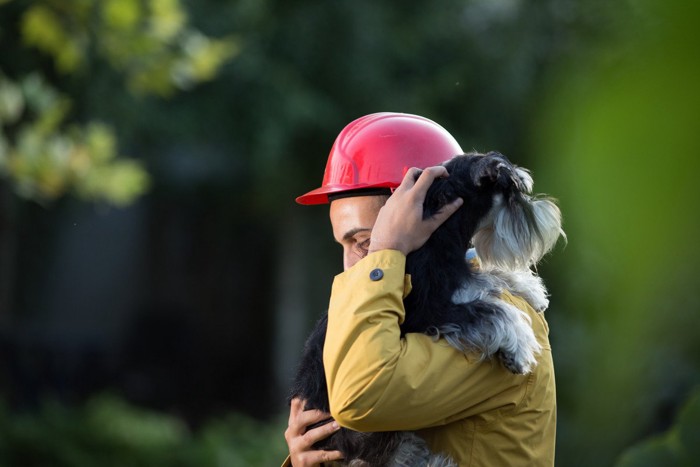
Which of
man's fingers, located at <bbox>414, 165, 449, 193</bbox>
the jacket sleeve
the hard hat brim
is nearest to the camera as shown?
the jacket sleeve

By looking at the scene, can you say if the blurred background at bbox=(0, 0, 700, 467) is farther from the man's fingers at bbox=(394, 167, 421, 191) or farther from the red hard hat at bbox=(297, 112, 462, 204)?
the red hard hat at bbox=(297, 112, 462, 204)

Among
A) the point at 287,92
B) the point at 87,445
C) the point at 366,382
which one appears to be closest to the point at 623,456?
the point at 366,382

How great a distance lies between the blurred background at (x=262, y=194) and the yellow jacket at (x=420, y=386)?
0.30 metres

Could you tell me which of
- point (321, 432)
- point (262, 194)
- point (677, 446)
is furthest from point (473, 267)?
point (262, 194)

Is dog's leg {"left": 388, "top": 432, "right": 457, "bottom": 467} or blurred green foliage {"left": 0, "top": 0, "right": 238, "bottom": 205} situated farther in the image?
blurred green foliage {"left": 0, "top": 0, "right": 238, "bottom": 205}

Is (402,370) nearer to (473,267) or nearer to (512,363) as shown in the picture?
(512,363)

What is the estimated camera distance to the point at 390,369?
239cm

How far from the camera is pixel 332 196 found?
310 cm

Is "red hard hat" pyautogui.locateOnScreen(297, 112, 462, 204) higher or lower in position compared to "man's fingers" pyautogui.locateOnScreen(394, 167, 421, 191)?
higher

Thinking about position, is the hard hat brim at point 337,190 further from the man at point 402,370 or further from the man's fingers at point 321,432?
the man's fingers at point 321,432

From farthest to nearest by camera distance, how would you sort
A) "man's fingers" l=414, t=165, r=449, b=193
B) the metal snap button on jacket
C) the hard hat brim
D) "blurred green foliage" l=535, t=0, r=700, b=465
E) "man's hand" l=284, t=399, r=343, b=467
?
the hard hat brim, "man's hand" l=284, t=399, r=343, b=467, "man's fingers" l=414, t=165, r=449, b=193, the metal snap button on jacket, "blurred green foliage" l=535, t=0, r=700, b=465

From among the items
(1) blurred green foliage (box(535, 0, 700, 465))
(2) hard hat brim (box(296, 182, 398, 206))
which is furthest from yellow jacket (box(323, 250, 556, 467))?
(1) blurred green foliage (box(535, 0, 700, 465))

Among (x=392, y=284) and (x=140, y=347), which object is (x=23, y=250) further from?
(x=392, y=284)

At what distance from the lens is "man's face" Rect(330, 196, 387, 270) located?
2936mm
